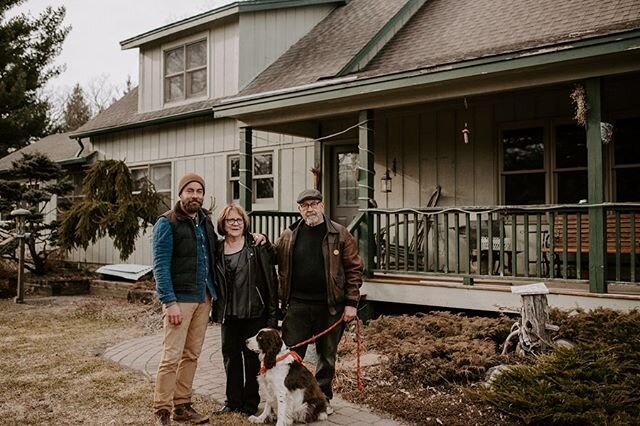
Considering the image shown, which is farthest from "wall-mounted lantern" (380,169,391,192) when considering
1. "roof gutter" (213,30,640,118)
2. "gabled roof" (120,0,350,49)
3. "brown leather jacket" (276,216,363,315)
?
"brown leather jacket" (276,216,363,315)

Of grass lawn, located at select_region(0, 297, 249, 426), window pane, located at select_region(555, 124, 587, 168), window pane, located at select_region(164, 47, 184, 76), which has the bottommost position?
grass lawn, located at select_region(0, 297, 249, 426)

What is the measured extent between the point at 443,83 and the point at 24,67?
2232 cm

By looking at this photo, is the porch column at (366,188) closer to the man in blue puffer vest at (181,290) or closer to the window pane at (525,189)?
the window pane at (525,189)

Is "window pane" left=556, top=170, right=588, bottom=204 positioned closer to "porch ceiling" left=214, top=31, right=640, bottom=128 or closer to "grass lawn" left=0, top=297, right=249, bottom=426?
"porch ceiling" left=214, top=31, right=640, bottom=128

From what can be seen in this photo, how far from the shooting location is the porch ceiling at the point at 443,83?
6.20 m

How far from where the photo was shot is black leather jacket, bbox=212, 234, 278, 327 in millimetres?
4520

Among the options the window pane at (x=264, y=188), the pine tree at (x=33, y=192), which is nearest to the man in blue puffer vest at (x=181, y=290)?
the window pane at (x=264, y=188)

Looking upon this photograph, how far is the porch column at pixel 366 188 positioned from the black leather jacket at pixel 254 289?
364cm

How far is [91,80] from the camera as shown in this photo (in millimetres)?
50281

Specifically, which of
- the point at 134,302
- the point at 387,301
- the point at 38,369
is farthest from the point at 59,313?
the point at 387,301

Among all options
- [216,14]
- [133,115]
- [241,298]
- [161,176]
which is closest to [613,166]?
[241,298]

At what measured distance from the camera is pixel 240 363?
15.4 ft

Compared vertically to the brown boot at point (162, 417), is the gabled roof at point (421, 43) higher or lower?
higher

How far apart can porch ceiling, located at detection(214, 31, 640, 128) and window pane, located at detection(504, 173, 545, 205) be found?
2241 mm
